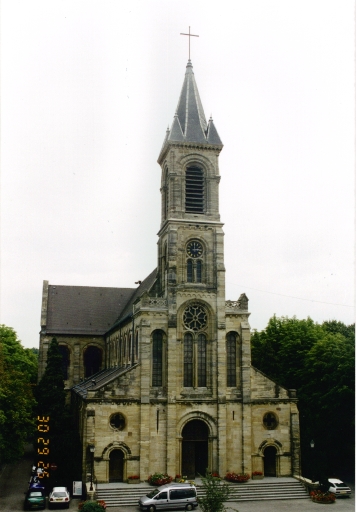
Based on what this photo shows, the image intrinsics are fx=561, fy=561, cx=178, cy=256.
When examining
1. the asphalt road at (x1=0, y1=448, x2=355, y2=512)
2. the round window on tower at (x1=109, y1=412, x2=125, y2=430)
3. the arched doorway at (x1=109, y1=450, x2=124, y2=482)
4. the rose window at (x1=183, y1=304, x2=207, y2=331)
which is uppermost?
the rose window at (x1=183, y1=304, x2=207, y2=331)

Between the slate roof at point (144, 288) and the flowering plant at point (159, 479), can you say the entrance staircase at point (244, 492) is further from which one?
the slate roof at point (144, 288)

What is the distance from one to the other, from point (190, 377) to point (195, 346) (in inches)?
94.2

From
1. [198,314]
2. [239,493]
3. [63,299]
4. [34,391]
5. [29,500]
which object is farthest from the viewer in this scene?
[63,299]

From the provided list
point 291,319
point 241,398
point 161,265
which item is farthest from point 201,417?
point 291,319

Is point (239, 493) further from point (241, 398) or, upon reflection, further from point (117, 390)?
point (117, 390)

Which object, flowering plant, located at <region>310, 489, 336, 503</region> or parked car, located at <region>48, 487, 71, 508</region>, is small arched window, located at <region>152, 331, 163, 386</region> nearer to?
parked car, located at <region>48, 487, 71, 508</region>

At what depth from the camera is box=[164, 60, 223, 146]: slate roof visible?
46844 millimetres

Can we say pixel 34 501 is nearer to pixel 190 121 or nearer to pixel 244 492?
pixel 244 492

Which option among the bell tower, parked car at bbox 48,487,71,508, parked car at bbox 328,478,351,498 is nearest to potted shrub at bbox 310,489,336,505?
parked car at bbox 328,478,351,498

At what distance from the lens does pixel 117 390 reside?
41.2 m

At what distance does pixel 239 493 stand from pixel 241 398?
713 centimetres

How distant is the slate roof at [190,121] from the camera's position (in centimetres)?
4684

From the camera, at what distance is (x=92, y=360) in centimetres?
6356

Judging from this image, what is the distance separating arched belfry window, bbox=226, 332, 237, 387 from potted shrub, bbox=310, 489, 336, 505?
9788mm
